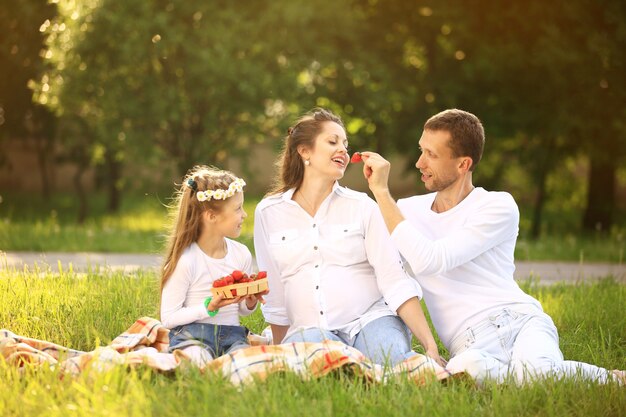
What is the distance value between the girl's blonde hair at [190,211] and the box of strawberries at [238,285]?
0.46 metres

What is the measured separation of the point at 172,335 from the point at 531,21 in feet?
41.9

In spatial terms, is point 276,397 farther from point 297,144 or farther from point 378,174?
point 297,144

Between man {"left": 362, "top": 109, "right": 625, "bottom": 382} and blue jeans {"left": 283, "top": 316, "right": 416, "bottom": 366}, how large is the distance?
0.97ft

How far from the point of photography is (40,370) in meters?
4.70

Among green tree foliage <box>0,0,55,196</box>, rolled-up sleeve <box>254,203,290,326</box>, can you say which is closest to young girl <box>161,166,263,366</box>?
rolled-up sleeve <box>254,203,290,326</box>

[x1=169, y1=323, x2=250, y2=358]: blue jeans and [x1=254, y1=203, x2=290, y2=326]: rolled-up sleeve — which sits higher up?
[x1=254, y1=203, x2=290, y2=326]: rolled-up sleeve

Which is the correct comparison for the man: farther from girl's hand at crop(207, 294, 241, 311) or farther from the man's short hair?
girl's hand at crop(207, 294, 241, 311)

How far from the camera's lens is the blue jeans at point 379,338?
514 centimetres

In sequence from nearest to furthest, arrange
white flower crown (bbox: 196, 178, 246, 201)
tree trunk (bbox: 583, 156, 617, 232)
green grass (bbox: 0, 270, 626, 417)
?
green grass (bbox: 0, 270, 626, 417), white flower crown (bbox: 196, 178, 246, 201), tree trunk (bbox: 583, 156, 617, 232)

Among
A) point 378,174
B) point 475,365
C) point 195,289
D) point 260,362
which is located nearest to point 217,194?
point 195,289

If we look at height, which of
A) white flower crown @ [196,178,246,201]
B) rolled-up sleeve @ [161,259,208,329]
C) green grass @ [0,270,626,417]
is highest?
white flower crown @ [196,178,246,201]

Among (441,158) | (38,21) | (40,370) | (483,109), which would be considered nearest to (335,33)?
(483,109)

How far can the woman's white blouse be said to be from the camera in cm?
537

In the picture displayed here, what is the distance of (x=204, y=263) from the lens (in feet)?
18.1
